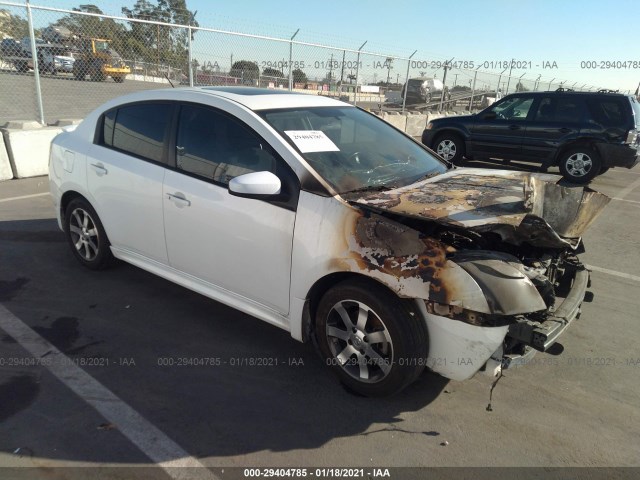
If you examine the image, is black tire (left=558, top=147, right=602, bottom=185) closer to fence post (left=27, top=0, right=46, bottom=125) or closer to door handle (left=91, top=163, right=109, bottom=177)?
door handle (left=91, top=163, right=109, bottom=177)

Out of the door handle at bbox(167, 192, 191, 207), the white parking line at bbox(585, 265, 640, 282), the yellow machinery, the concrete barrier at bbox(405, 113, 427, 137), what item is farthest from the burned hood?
the concrete barrier at bbox(405, 113, 427, 137)

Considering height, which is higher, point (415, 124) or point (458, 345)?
point (415, 124)

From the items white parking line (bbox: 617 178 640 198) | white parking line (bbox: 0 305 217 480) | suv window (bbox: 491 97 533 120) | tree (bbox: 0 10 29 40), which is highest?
tree (bbox: 0 10 29 40)

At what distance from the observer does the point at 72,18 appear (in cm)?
850

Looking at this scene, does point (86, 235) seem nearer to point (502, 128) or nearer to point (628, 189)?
point (502, 128)

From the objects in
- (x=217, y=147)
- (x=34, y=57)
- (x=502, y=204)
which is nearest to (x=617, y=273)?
(x=502, y=204)

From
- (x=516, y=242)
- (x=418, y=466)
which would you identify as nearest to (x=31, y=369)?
(x=418, y=466)

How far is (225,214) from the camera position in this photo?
3.10m

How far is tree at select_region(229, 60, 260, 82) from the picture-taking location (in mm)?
11335

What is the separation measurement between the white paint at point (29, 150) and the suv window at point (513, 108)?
9.17 meters

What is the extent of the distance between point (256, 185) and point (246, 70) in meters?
9.78

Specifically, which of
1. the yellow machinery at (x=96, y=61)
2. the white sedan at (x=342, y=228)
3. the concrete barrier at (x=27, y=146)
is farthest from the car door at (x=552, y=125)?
the concrete barrier at (x=27, y=146)

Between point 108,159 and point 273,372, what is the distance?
232 centimetres

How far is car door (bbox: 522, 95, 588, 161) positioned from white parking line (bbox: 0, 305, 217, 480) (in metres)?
10.1
